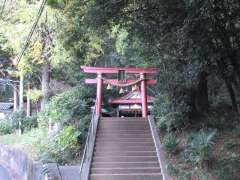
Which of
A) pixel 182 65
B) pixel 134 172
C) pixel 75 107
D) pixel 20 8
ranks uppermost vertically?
pixel 20 8

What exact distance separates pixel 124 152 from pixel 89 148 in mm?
1294

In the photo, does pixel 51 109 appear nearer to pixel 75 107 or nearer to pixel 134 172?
pixel 75 107

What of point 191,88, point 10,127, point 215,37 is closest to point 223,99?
point 191,88

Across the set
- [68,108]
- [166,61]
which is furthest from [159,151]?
[68,108]

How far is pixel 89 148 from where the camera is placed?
616 inches

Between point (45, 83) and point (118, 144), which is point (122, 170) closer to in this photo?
point (118, 144)

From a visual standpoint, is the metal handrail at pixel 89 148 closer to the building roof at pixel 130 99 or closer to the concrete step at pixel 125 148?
the concrete step at pixel 125 148

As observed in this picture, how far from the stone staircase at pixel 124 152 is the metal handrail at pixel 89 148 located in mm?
195

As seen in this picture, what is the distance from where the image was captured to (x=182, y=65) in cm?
1357

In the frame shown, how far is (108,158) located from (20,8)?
10.9 m

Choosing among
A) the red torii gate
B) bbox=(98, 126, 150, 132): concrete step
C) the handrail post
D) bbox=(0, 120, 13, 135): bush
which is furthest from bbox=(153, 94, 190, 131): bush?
bbox=(0, 120, 13, 135): bush

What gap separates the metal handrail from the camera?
46.1ft

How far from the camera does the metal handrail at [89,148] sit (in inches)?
554

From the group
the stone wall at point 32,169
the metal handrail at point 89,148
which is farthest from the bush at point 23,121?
the metal handrail at point 89,148
